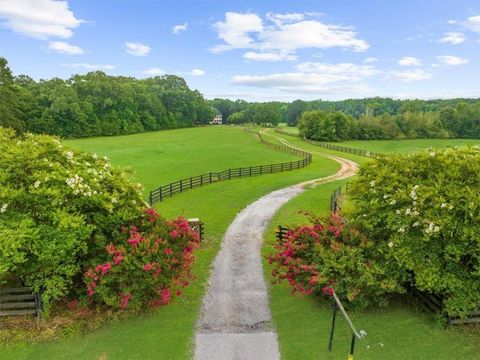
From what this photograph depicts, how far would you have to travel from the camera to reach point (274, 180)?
34750mm

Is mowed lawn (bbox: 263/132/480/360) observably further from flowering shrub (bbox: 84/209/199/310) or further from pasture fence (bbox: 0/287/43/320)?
pasture fence (bbox: 0/287/43/320)

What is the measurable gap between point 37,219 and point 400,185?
11503 millimetres

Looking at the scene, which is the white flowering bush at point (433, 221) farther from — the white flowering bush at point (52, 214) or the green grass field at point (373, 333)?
the white flowering bush at point (52, 214)

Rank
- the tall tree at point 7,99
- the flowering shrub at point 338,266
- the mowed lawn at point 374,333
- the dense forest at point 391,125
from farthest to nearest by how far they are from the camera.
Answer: the dense forest at point 391,125 < the tall tree at point 7,99 < the flowering shrub at point 338,266 < the mowed lawn at point 374,333

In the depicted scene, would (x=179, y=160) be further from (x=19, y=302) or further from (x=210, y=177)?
(x=19, y=302)

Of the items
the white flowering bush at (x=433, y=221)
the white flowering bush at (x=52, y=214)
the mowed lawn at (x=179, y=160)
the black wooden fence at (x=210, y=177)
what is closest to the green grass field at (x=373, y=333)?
the white flowering bush at (x=433, y=221)

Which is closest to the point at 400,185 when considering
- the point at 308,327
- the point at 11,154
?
the point at 308,327

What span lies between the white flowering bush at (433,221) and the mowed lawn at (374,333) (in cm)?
88

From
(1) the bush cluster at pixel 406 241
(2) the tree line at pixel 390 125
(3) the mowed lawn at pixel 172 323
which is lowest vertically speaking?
(3) the mowed lawn at pixel 172 323

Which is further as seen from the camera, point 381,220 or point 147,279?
point 381,220

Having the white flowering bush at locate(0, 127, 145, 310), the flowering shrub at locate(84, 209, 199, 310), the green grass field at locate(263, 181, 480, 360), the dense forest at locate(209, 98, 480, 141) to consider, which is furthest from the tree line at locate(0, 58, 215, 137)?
the green grass field at locate(263, 181, 480, 360)

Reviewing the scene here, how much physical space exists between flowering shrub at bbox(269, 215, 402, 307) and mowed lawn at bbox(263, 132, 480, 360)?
0.61m

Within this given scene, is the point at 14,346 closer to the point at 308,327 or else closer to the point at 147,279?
the point at 147,279

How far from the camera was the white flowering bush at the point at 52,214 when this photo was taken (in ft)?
33.9
